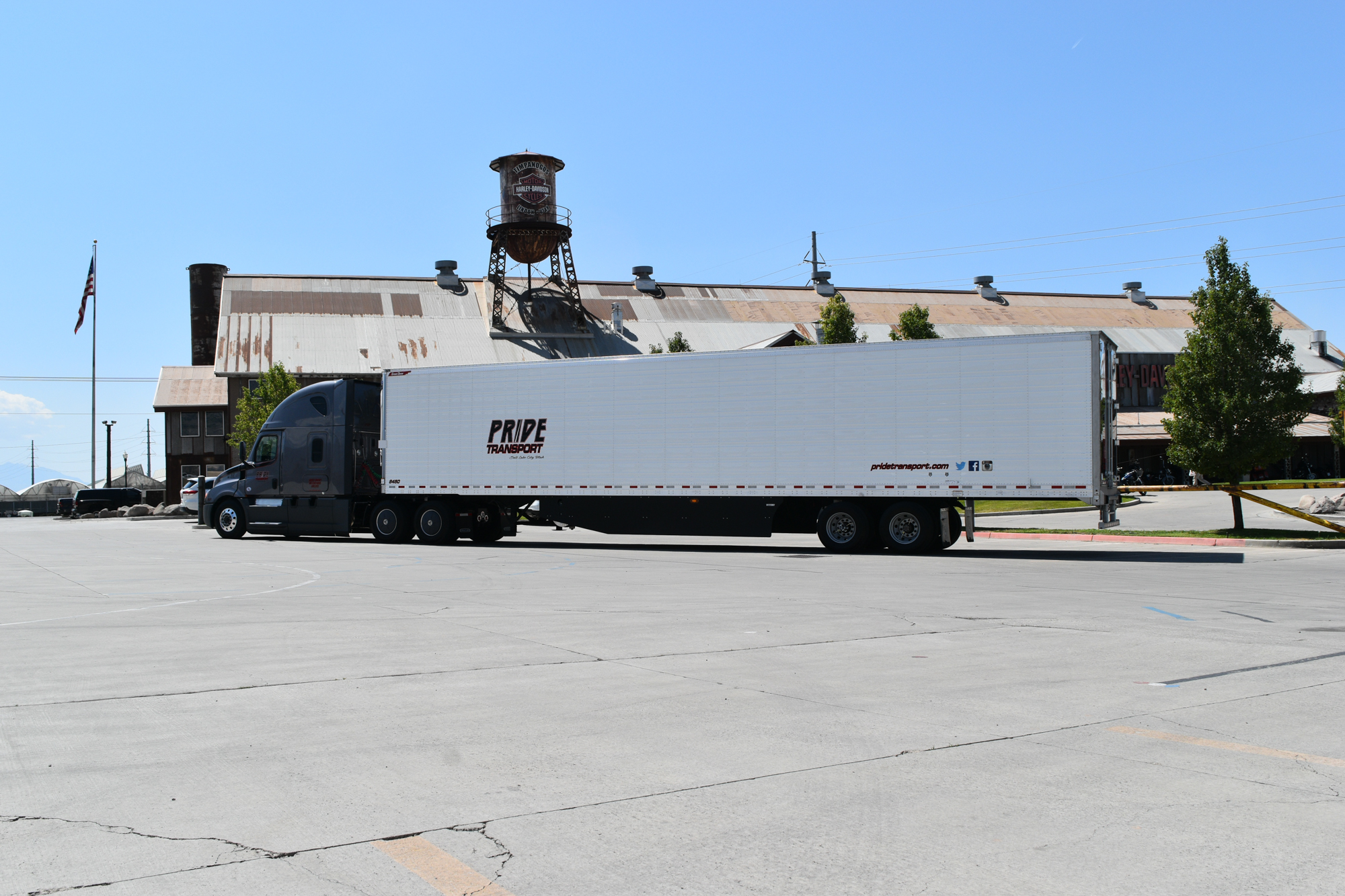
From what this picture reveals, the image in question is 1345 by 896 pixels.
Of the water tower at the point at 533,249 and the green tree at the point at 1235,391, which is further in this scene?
the water tower at the point at 533,249

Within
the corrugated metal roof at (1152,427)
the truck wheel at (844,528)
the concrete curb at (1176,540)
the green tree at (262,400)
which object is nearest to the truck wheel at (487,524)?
the truck wheel at (844,528)

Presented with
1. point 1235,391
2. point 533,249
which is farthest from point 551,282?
point 1235,391

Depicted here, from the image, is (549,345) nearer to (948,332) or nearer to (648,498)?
(948,332)

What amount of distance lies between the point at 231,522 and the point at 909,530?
17.8m

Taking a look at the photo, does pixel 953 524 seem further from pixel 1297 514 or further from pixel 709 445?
pixel 1297 514

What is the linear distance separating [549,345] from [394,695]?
49702 millimetres

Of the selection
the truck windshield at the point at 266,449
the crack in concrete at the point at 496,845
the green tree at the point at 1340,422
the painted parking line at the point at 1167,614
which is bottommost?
the painted parking line at the point at 1167,614

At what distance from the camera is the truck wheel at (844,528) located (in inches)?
834

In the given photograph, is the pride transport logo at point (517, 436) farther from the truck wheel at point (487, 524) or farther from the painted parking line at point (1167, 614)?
the painted parking line at point (1167, 614)

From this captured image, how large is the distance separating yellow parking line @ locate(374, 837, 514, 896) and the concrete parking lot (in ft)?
0.05

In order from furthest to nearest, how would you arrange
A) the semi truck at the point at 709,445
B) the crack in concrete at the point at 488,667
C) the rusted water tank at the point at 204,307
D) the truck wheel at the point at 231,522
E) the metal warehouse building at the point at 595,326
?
the rusted water tank at the point at 204,307, the metal warehouse building at the point at 595,326, the truck wheel at the point at 231,522, the semi truck at the point at 709,445, the crack in concrete at the point at 488,667

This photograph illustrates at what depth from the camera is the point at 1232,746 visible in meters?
5.76

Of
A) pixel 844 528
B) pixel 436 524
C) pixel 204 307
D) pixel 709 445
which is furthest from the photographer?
pixel 204 307

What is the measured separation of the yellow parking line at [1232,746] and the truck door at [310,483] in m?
22.9
